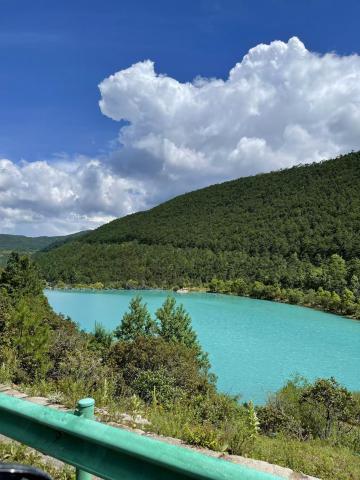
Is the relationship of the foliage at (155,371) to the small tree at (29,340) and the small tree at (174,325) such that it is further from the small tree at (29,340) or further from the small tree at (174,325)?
the small tree at (174,325)

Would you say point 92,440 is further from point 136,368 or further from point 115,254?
point 115,254

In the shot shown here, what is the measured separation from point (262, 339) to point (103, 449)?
60142 mm

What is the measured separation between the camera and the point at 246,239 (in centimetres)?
15588

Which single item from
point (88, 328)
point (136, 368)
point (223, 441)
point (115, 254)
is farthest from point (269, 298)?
point (223, 441)

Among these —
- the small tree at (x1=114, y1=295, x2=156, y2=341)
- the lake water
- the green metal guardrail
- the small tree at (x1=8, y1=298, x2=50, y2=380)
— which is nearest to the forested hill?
the lake water

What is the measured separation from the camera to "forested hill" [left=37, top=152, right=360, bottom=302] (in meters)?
130

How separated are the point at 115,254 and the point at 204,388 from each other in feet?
457

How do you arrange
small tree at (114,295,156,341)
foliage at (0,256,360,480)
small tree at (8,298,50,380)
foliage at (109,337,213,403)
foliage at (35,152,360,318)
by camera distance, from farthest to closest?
1. foliage at (35,152,360,318)
2. small tree at (114,295,156,341)
3. small tree at (8,298,50,380)
4. foliage at (109,337,213,403)
5. foliage at (0,256,360,480)

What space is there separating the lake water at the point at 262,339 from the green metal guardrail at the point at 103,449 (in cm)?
3316

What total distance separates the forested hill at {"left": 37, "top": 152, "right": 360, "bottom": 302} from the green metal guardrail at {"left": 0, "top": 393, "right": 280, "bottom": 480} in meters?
107

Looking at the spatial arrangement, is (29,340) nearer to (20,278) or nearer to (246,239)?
(20,278)

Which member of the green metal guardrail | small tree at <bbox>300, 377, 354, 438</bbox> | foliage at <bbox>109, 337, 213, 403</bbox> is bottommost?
small tree at <bbox>300, 377, 354, 438</bbox>

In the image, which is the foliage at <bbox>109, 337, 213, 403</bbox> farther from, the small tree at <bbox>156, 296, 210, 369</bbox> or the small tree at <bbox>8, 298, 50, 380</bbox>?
the small tree at <bbox>156, 296, 210, 369</bbox>

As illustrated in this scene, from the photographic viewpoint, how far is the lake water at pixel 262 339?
4222 cm
